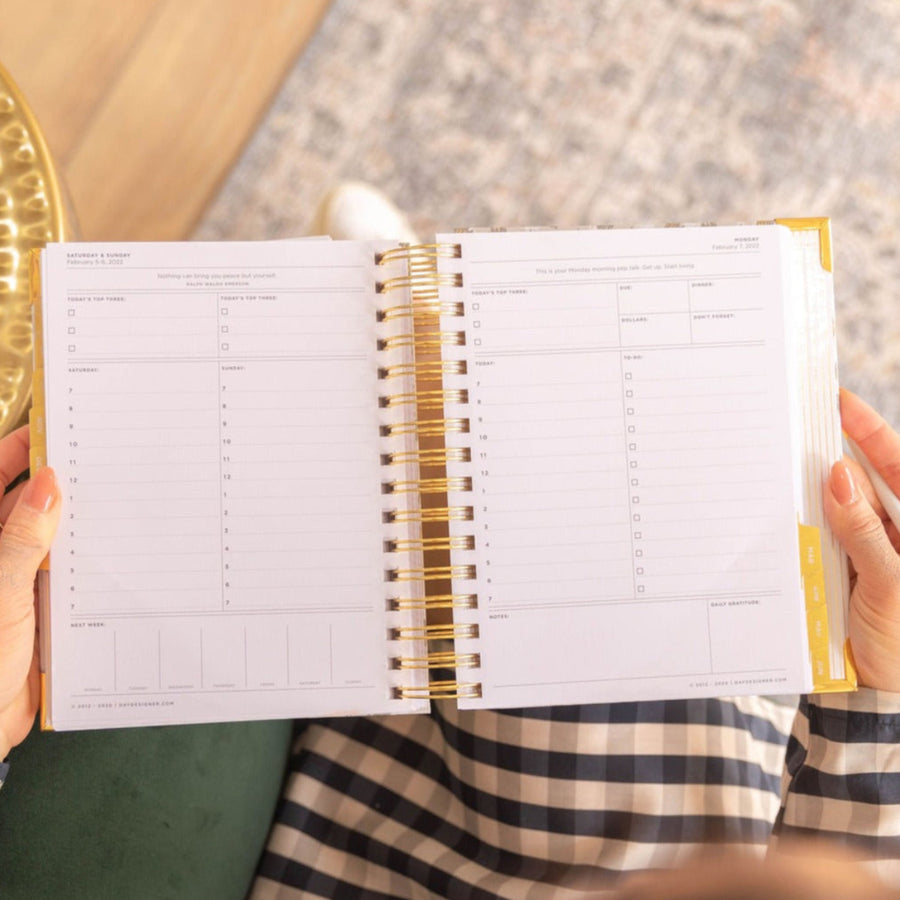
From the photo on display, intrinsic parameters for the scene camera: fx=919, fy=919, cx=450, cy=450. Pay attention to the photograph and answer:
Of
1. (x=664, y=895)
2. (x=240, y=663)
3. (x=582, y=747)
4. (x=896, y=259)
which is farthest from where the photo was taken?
(x=896, y=259)

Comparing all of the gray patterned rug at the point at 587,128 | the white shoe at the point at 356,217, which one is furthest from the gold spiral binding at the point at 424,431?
the gray patterned rug at the point at 587,128

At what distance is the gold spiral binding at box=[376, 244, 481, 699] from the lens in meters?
0.68

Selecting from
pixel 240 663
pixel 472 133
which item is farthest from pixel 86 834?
pixel 472 133

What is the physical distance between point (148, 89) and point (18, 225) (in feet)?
1.79

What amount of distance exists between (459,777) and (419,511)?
0.30 meters

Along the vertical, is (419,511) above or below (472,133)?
below

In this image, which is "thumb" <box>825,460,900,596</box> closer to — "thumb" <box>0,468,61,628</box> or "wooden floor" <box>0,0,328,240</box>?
"thumb" <box>0,468,61,628</box>

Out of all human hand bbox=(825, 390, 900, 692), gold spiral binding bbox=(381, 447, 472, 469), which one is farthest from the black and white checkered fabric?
gold spiral binding bbox=(381, 447, 472, 469)

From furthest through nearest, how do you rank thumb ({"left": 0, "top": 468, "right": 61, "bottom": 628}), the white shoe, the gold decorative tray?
the white shoe < the gold decorative tray < thumb ({"left": 0, "top": 468, "right": 61, "bottom": 628})

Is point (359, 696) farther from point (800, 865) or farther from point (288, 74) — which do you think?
point (288, 74)

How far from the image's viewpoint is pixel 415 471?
0.69 metres

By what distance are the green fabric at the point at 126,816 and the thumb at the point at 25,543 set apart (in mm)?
166

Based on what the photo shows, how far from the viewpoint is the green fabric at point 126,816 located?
29.0 inches

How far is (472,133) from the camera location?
123 centimetres
